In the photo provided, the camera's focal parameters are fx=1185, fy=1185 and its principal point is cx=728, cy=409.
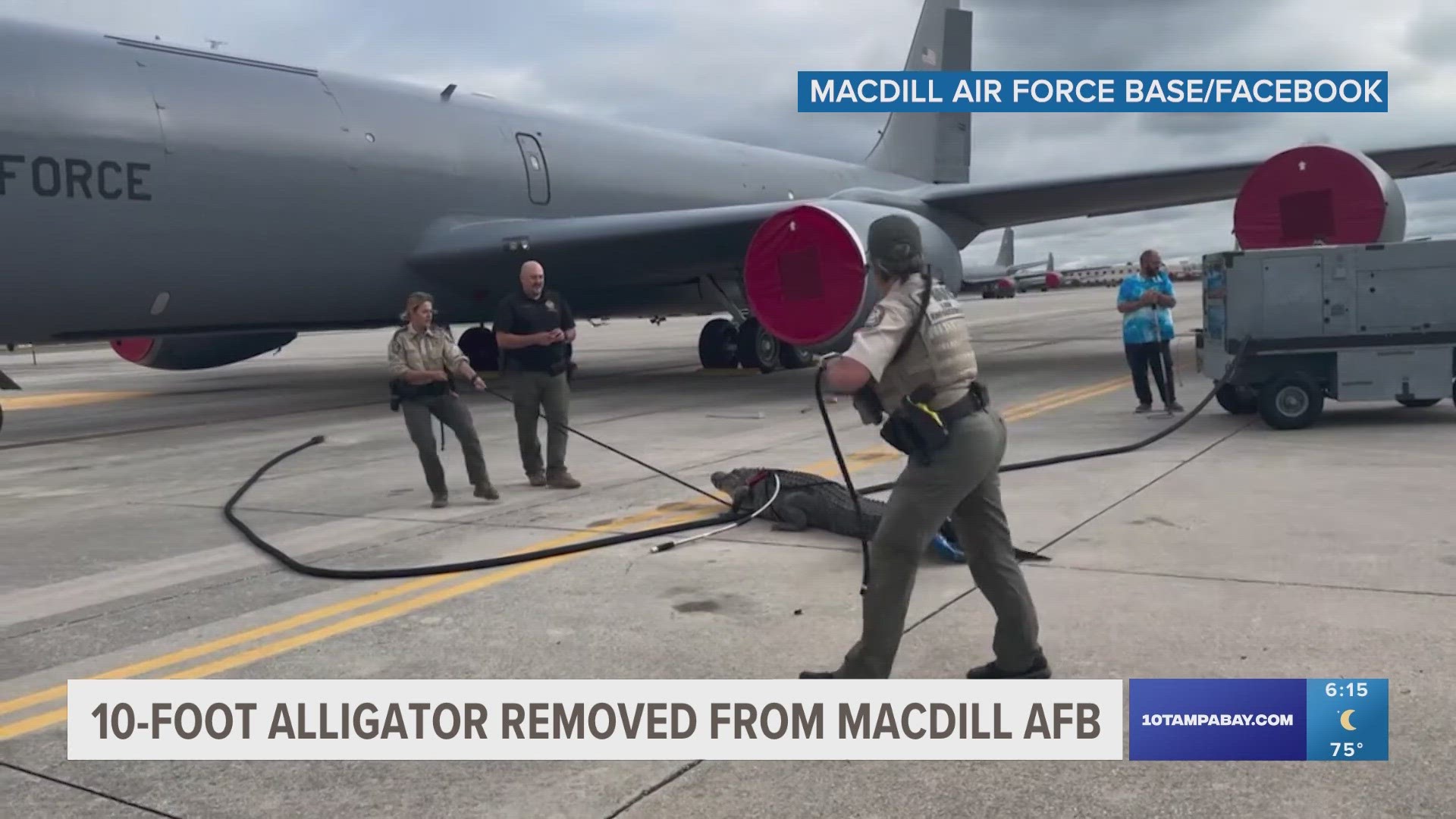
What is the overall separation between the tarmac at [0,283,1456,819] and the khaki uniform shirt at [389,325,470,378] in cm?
82

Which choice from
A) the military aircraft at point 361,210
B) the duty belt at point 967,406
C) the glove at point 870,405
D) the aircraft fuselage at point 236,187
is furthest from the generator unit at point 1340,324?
the aircraft fuselage at point 236,187

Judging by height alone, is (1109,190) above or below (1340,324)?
above

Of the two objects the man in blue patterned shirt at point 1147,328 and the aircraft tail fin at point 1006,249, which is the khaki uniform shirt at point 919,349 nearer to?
the man in blue patterned shirt at point 1147,328

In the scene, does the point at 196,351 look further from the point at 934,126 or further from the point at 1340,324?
the point at 1340,324

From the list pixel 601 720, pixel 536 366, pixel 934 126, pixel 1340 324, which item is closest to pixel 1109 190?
pixel 1340 324

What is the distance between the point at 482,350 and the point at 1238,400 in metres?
11.4

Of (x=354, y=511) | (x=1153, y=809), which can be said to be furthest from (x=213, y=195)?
(x=1153, y=809)

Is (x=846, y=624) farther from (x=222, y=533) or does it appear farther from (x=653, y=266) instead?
(x=653, y=266)

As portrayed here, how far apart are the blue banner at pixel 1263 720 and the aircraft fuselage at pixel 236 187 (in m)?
9.22

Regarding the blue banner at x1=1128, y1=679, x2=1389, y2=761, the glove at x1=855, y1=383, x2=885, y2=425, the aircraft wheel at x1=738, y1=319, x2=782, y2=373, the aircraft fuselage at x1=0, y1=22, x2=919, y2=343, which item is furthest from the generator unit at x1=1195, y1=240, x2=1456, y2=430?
the aircraft wheel at x1=738, y1=319, x2=782, y2=373

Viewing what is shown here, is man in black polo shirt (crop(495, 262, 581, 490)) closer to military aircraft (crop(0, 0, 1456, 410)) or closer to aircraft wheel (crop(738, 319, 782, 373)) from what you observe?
military aircraft (crop(0, 0, 1456, 410))

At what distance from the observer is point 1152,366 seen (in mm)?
10336

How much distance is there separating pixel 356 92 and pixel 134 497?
236 inches

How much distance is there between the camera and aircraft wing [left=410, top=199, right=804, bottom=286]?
1260cm
